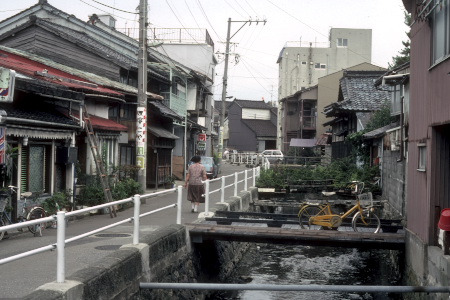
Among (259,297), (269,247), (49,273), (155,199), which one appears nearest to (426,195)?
(259,297)

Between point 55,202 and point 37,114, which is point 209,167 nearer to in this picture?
point 55,202

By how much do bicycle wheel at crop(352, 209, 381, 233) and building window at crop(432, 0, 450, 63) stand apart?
4768 mm

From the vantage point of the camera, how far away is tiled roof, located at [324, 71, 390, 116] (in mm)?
32562

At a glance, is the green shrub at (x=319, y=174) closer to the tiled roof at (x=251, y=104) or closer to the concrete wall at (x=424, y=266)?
the concrete wall at (x=424, y=266)

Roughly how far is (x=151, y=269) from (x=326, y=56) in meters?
56.3

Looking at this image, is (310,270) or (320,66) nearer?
(310,270)

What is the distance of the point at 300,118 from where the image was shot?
179 ft

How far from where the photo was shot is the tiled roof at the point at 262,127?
74.1 m

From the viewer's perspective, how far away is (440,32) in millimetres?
9570

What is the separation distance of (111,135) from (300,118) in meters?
36.7

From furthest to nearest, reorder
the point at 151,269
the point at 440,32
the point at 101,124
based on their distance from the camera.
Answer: the point at 101,124 → the point at 440,32 → the point at 151,269

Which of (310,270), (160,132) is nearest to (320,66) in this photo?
(160,132)

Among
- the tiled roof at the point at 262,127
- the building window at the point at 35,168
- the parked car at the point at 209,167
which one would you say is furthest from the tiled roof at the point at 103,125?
the tiled roof at the point at 262,127

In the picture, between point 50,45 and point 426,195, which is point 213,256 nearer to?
point 426,195
